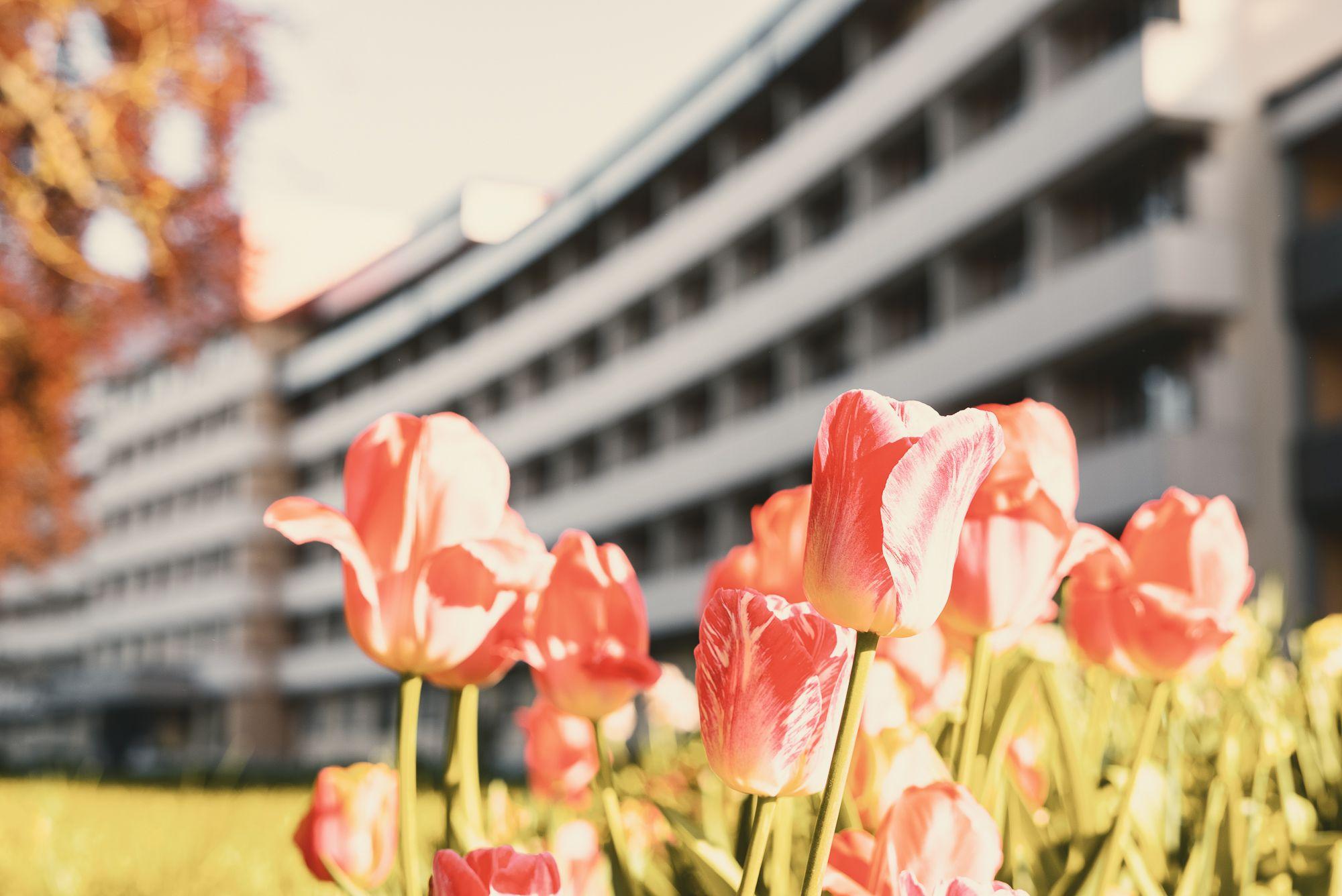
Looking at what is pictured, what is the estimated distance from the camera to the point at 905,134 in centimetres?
2253

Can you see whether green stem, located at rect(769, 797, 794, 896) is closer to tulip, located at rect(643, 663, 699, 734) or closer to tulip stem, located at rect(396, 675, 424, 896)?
tulip stem, located at rect(396, 675, 424, 896)

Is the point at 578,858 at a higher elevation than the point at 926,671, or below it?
below

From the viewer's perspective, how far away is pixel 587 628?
42.1 inches

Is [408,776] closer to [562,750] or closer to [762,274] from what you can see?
[562,750]

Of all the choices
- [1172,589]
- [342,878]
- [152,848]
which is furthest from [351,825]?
[152,848]

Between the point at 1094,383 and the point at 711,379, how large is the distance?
11.4 metres

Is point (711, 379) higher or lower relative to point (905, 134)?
lower

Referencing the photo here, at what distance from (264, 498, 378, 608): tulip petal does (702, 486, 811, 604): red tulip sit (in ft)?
0.85

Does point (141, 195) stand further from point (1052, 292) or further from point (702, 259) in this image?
point (702, 259)

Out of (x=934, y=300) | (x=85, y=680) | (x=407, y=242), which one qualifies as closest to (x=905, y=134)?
(x=934, y=300)

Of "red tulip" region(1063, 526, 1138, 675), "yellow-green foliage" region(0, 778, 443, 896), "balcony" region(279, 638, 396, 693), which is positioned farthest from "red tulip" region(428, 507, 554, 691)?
"balcony" region(279, 638, 396, 693)

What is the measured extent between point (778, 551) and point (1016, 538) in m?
0.20

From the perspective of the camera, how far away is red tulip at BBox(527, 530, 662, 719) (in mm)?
1052

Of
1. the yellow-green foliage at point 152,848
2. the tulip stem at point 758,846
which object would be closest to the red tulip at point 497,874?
the tulip stem at point 758,846
